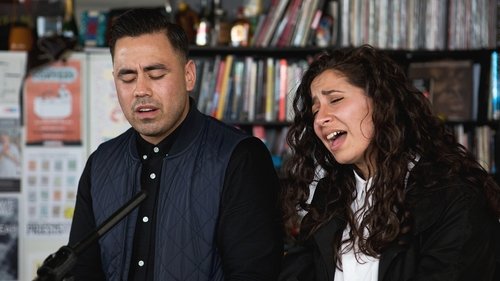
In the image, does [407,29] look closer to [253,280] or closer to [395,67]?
[395,67]

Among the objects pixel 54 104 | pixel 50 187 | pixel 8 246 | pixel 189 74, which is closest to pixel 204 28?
pixel 54 104

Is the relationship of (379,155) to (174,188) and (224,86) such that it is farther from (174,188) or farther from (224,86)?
(224,86)

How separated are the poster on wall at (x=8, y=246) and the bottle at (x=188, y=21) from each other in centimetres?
116

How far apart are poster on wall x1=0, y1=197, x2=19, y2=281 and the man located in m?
1.66

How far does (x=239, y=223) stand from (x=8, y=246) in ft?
6.66

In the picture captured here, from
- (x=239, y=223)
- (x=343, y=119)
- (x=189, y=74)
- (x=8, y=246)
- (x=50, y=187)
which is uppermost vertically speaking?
(x=189, y=74)

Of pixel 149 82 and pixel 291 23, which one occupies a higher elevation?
pixel 291 23

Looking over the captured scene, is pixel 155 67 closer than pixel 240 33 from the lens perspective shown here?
Yes

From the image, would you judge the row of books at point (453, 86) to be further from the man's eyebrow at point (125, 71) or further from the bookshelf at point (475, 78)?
the man's eyebrow at point (125, 71)

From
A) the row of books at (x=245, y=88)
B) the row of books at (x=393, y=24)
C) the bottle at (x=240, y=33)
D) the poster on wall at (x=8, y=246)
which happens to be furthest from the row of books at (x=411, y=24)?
the poster on wall at (x=8, y=246)

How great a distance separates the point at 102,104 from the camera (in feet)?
11.3

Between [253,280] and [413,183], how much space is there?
0.42 meters

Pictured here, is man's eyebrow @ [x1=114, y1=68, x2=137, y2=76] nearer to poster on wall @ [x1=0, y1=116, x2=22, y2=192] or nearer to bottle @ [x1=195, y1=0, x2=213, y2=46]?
bottle @ [x1=195, y1=0, x2=213, y2=46]

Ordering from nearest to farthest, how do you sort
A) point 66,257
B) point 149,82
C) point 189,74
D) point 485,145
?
point 66,257 < point 149,82 < point 189,74 < point 485,145
